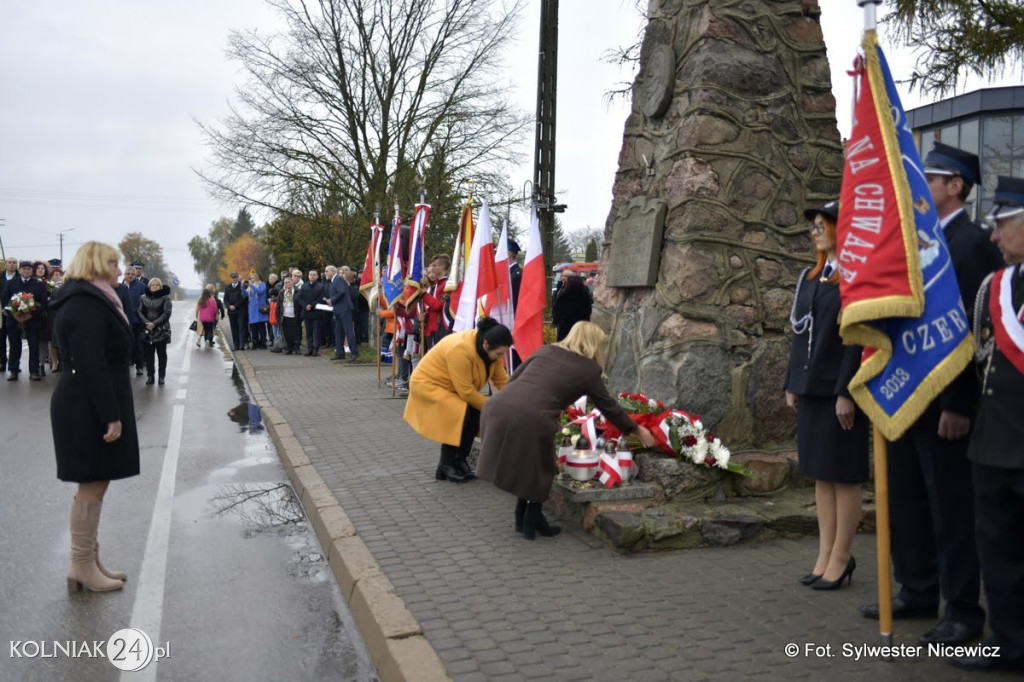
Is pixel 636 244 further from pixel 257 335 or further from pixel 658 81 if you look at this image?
pixel 257 335

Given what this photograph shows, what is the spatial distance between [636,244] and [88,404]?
4.17 meters

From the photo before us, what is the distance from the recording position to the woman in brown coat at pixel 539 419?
19.8 feet

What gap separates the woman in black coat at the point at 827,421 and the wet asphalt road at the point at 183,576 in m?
2.56

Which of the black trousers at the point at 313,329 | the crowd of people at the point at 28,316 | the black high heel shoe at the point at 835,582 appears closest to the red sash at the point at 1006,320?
the black high heel shoe at the point at 835,582

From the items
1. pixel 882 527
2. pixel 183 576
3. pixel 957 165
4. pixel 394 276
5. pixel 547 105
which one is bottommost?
pixel 183 576

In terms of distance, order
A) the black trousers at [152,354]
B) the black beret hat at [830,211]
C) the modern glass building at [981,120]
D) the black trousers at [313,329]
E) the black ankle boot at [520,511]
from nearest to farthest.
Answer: the black beret hat at [830,211], the black ankle boot at [520,511], the black trousers at [152,354], the black trousers at [313,329], the modern glass building at [981,120]

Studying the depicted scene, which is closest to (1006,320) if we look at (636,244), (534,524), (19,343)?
(534,524)

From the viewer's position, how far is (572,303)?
483 inches

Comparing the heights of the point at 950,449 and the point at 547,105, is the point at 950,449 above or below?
below

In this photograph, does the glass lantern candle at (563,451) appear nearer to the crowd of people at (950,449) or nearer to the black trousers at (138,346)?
the crowd of people at (950,449)

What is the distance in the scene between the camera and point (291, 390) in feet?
48.9

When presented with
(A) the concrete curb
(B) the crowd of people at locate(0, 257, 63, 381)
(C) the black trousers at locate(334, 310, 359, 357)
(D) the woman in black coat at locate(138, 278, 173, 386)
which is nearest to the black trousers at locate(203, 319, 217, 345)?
(C) the black trousers at locate(334, 310, 359, 357)

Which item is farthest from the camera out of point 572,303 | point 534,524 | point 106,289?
point 572,303

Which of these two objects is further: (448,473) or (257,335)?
(257,335)
